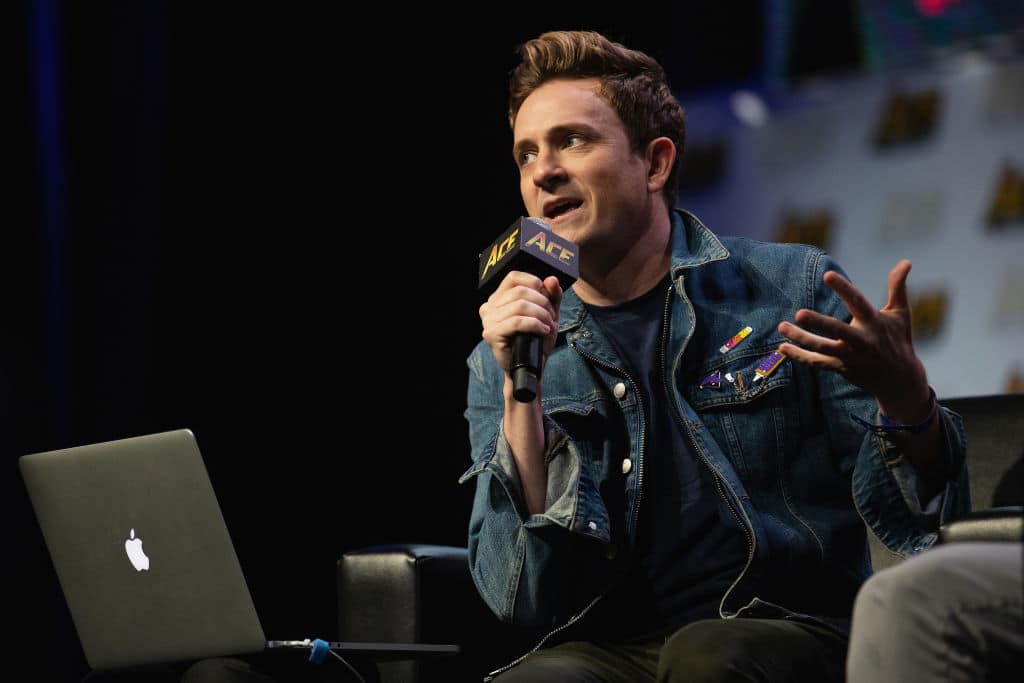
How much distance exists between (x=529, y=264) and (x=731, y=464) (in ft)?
1.46

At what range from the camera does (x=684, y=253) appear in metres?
1.76

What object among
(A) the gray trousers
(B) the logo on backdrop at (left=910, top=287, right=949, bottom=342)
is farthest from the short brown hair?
(A) the gray trousers

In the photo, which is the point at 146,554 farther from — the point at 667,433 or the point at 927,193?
the point at 927,193

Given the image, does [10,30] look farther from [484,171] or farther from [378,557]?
[378,557]

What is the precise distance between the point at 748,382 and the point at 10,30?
96.1 inches

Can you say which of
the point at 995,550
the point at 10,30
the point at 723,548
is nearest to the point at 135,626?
the point at 723,548

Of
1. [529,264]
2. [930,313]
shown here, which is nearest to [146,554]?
[529,264]

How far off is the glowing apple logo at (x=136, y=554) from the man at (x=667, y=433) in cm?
51

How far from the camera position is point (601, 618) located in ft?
5.20

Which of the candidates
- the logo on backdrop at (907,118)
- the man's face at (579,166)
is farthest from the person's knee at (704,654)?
the logo on backdrop at (907,118)

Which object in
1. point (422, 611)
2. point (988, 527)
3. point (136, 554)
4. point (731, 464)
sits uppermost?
point (988, 527)

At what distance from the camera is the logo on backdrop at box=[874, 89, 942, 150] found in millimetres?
2412

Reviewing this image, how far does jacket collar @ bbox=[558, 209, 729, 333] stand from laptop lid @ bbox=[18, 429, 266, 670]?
66 centimetres

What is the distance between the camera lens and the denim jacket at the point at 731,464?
146 cm
